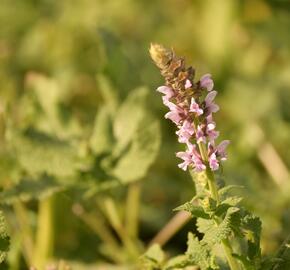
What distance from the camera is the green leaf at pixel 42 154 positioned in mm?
1927

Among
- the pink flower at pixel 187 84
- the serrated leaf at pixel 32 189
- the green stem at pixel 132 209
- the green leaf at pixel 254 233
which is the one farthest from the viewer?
the green stem at pixel 132 209

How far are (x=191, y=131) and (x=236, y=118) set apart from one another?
1729 mm

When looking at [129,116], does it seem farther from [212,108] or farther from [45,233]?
[212,108]

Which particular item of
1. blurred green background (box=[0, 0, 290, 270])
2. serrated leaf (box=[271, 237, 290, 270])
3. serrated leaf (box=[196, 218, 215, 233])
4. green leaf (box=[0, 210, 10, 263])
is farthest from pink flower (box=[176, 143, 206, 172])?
blurred green background (box=[0, 0, 290, 270])

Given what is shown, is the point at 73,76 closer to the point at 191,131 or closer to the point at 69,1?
the point at 69,1

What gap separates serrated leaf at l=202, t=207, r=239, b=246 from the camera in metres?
1.19

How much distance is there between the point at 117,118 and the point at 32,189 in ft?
1.15

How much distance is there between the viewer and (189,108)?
1188 mm

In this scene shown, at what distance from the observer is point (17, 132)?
6.54ft

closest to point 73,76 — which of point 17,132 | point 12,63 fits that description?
point 12,63

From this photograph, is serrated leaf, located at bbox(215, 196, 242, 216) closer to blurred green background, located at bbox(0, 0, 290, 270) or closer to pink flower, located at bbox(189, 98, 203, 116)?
pink flower, located at bbox(189, 98, 203, 116)

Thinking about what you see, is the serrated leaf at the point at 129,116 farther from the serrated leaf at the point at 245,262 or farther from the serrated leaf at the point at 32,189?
the serrated leaf at the point at 245,262

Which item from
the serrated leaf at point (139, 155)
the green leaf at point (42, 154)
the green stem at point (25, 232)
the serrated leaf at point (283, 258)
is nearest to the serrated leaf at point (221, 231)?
the serrated leaf at point (283, 258)

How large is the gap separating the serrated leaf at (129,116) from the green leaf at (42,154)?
0.42ft
